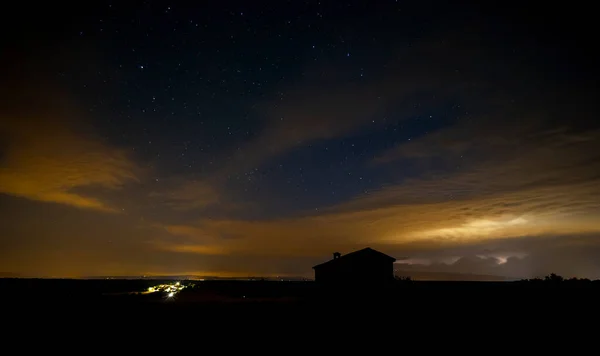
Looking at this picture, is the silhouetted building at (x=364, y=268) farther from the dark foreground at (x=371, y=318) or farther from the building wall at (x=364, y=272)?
the dark foreground at (x=371, y=318)

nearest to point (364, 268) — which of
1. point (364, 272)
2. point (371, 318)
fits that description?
point (364, 272)

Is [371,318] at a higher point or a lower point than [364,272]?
lower

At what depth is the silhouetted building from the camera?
123ft

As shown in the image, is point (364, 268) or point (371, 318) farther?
point (364, 268)

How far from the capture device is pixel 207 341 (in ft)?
43.3

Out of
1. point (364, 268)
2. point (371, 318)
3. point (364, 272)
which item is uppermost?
point (364, 268)

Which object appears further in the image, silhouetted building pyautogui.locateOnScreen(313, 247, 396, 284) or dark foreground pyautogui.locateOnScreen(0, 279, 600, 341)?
silhouetted building pyautogui.locateOnScreen(313, 247, 396, 284)

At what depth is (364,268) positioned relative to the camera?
124ft

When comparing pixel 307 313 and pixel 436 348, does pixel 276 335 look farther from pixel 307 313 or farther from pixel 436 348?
pixel 436 348

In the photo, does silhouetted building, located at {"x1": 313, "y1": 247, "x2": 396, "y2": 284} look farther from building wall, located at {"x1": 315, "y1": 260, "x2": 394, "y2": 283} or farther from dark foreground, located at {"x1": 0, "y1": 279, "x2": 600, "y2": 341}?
dark foreground, located at {"x1": 0, "y1": 279, "x2": 600, "y2": 341}

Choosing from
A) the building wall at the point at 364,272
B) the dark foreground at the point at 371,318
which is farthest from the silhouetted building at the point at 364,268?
the dark foreground at the point at 371,318

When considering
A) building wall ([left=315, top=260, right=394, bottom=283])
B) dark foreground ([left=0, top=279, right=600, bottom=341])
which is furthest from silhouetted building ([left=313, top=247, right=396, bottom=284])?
dark foreground ([left=0, top=279, right=600, bottom=341])

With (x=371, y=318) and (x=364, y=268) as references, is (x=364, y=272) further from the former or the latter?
(x=371, y=318)

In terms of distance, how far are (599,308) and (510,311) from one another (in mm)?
4057
